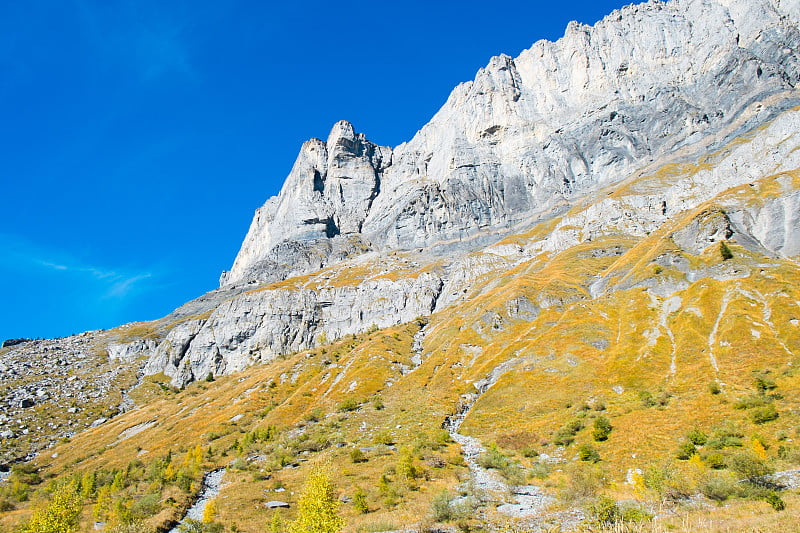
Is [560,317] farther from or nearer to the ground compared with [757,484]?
farther from the ground

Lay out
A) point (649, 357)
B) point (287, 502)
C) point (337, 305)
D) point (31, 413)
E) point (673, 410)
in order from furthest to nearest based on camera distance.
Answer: point (337, 305) < point (31, 413) < point (649, 357) < point (673, 410) < point (287, 502)

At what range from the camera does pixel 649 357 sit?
6912 centimetres

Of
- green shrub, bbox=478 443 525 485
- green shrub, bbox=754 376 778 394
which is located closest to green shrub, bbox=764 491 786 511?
green shrub, bbox=478 443 525 485

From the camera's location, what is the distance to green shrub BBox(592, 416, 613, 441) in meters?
46.2

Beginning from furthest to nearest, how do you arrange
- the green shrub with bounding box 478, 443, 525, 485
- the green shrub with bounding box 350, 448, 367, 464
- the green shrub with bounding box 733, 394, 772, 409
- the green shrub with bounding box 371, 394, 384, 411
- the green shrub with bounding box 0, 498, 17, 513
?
the green shrub with bounding box 371, 394, 384, 411
the green shrub with bounding box 0, 498, 17, 513
the green shrub with bounding box 350, 448, 367, 464
the green shrub with bounding box 733, 394, 772, 409
the green shrub with bounding box 478, 443, 525, 485

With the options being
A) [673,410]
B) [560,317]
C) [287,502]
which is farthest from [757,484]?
[560,317]

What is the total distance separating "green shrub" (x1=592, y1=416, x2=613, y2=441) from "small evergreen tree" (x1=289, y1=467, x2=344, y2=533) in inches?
1256

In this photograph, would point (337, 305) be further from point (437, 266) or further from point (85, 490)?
point (85, 490)

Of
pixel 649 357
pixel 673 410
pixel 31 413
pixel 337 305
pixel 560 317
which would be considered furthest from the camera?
pixel 337 305

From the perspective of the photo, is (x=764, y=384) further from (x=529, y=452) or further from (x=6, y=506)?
(x=6, y=506)

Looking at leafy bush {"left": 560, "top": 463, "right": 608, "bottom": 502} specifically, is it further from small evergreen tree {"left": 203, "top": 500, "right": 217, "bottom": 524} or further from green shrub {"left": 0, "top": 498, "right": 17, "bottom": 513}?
green shrub {"left": 0, "top": 498, "right": 17, "bottom": 513}

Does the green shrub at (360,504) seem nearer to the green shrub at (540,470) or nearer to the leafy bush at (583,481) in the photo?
the leafy bush at (583,481)

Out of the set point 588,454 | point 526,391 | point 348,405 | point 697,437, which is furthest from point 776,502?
point 348,405

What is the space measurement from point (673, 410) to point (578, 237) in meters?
124
